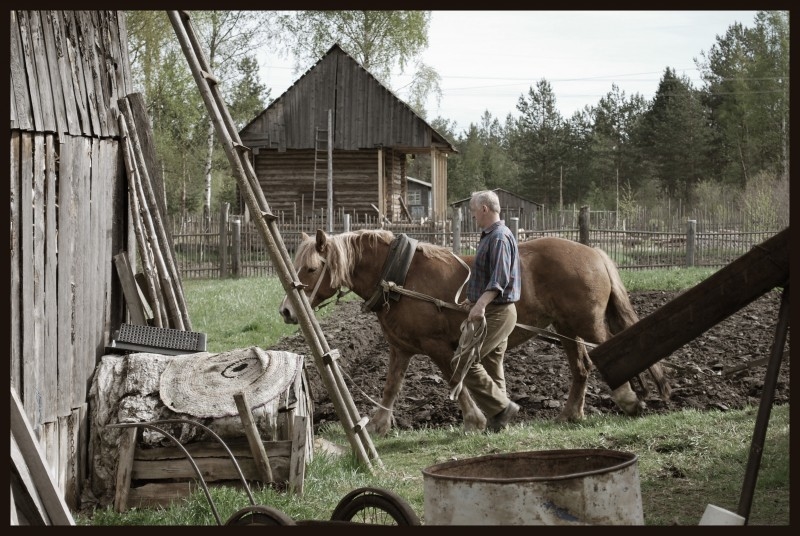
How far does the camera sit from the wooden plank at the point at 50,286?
224 inches

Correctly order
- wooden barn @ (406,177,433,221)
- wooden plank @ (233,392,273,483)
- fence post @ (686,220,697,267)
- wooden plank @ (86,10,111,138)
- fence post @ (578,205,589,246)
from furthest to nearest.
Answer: wooden barn @ (406,177,433,221), fence post @ (686,220,697,267), fence post @ (578,205,589,246), wooden plank @ (86,10,111,138), wooden plank @ (233,392,273,483)

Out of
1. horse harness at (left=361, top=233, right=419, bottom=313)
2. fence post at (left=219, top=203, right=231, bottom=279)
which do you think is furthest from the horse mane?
fence post at (left=219, top=203, right=231, bottom=279)

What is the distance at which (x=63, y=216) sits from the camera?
5980 mm

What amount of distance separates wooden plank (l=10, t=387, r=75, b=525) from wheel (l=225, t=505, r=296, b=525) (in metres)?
1.09

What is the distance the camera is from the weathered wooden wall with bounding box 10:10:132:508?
5414 millimetres

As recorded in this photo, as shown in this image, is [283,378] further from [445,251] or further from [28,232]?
[445,251]

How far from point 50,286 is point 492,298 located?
3.22 m

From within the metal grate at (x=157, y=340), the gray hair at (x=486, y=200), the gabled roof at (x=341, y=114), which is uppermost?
the gabled roof at (x=341, y=114)

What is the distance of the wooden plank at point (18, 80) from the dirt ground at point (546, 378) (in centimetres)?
317

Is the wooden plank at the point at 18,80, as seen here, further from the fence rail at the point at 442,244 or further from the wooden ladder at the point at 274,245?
the fence rail at the point at 442,244

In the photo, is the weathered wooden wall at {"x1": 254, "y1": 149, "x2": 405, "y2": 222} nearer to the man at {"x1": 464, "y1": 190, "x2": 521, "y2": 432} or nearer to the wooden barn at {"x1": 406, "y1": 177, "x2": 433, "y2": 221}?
the man at {"x1": 464, "y1": 190, "x2": 521, "y2": 432}

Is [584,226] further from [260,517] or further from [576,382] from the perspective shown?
[260,517]

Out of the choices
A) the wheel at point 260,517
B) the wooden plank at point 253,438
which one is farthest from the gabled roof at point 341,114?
the wheel at point 260,517

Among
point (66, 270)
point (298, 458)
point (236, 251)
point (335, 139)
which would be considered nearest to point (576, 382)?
point (298, 458)
